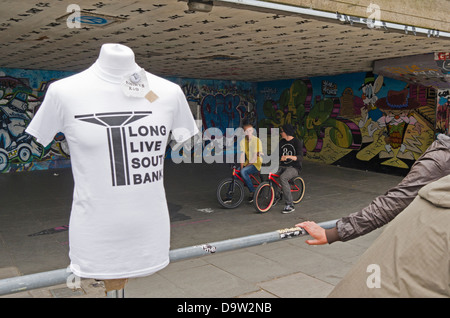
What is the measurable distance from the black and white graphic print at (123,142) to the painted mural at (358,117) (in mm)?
11705

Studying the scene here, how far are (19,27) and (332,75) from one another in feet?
36.5

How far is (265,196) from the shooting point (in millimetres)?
8359

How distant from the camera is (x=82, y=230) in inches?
73.5

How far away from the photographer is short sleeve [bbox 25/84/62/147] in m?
1.88

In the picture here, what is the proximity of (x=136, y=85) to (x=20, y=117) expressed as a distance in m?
13.2

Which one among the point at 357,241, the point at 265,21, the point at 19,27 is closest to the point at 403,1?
the point at 265,21

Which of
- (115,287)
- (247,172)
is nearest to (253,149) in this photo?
(247,172)

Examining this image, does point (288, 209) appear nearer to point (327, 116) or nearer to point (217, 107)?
point (327, 116)

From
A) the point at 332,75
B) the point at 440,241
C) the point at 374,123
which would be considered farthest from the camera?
the point at 332,75

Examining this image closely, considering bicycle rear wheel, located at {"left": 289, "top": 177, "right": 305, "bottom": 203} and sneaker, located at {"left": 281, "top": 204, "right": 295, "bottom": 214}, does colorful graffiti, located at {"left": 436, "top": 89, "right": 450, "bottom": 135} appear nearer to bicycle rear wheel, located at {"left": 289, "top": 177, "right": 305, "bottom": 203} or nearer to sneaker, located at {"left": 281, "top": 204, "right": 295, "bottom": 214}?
bicycle rear wheel, located at {"left": 289, "top": 177, "right": 305, "bottom": 203}

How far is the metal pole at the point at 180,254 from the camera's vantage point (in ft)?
5.42

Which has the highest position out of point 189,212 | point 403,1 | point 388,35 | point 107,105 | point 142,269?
point 403,1

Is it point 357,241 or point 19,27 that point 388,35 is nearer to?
point 357,241

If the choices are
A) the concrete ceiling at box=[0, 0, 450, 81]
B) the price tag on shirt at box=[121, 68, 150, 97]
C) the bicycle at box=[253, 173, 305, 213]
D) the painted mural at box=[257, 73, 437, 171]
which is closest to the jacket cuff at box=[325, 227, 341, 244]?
the price tag on shirt at box=[121, 68, 150, 97]
